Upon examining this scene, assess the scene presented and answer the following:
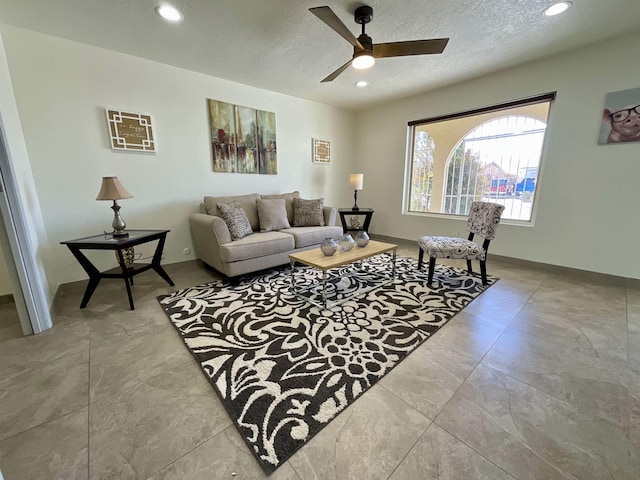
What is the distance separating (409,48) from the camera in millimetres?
2008

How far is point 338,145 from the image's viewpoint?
190 inches

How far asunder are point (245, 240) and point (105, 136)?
1846 mm

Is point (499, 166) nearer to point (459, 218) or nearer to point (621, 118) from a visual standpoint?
point (459, 218)

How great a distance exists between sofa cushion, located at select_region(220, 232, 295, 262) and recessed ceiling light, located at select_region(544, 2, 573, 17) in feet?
9.90

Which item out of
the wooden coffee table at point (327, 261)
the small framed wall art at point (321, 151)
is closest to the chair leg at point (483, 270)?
the wooden coffee table at point (327, 261)

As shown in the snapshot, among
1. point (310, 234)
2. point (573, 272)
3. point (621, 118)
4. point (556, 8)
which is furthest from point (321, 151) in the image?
point (573, 272)

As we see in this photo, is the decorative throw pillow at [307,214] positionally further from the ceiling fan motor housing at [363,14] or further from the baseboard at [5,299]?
the baseboard at [5,299]

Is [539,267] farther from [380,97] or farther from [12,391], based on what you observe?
[12,391]

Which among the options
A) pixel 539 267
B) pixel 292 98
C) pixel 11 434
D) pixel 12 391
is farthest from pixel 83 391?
pixel 539 267

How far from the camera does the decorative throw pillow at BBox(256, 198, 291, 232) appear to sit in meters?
3.31

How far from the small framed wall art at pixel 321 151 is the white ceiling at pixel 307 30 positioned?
1.36 m

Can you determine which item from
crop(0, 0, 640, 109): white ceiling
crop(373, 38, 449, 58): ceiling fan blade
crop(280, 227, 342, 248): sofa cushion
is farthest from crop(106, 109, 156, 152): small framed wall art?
crop(373, 38, 449, 58): ceiling fan blade

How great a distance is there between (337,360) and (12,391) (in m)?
1.75

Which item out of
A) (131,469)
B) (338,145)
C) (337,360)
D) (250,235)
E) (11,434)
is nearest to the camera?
(131,469)
